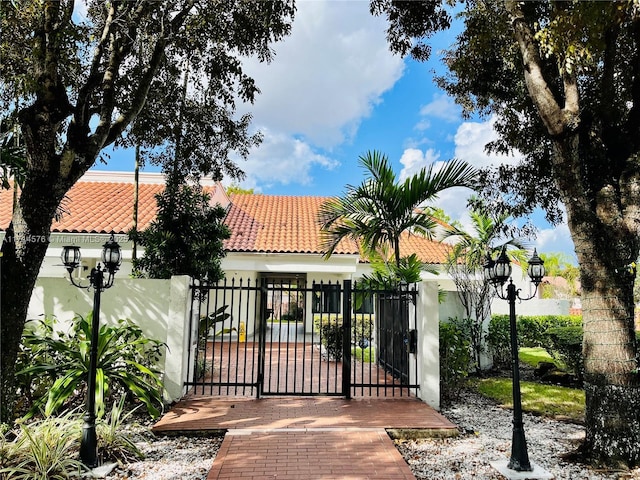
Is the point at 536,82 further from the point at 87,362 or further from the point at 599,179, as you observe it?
the point at 87,362

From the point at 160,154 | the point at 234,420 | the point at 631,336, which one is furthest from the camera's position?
the point at 160,154

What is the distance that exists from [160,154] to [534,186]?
29.1 feet

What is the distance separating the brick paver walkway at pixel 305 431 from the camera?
500 cm

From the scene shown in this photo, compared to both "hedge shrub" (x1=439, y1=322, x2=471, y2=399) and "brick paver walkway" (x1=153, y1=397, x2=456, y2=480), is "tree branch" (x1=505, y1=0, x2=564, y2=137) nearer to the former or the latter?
"hedge shrub" (x1=439, y1=322, x2=471, y2=399)

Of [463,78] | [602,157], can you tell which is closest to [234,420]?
[602,157]

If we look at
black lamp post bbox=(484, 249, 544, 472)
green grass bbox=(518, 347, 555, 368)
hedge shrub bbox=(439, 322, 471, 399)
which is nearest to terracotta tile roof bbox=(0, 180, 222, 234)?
hedge shrub bbox=(439, 322, 471, 399)

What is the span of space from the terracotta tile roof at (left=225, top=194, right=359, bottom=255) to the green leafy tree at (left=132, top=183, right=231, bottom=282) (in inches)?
188

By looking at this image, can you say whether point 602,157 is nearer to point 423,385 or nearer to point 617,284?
point 617,284

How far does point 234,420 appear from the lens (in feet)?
22.0

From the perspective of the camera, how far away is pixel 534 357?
15469mm

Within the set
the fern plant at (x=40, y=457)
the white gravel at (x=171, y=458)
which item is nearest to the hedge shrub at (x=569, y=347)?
the white gravel at (x=171, y=458)

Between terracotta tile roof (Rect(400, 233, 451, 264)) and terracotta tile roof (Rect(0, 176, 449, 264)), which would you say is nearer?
terracotta tile roof (Rect(0, 176, 449, 264))

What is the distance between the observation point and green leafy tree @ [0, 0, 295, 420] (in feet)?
17.6

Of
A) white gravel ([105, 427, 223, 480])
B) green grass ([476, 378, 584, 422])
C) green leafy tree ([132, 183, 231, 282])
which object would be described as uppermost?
green leafy tree ([132, 183, 231, 282])
